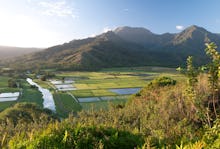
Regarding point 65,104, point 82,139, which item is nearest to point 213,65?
point 82,139

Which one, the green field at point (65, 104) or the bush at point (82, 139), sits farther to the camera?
the green field at point (65, 104)

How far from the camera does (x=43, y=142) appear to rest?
6.19 metres

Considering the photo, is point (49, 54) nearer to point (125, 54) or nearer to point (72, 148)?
point (125, 54)

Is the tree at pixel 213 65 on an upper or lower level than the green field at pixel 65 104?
upper

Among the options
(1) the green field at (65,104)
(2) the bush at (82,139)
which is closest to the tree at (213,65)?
(2) the bush at (82,139)

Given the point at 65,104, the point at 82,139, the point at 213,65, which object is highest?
the point at 213,65

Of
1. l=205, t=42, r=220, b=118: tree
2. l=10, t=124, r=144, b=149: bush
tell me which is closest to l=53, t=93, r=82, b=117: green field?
l=10, t=124, r=144, b=149: bush

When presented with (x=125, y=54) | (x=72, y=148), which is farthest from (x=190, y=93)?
(x=125, y=54)

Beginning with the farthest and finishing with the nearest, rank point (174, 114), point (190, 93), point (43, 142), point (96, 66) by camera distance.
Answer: point (96, 66) < point (174, 114) < point (190, 93) < point (43, 142)

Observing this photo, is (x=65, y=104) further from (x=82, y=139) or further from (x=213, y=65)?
(x=213, y=65)

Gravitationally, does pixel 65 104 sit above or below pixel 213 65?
below

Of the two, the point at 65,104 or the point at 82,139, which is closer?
the point at 82,139

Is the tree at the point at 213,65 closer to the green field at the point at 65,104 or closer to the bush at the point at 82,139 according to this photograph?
the bush at the point at 82,139

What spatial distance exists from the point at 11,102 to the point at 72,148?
37.7 metres
